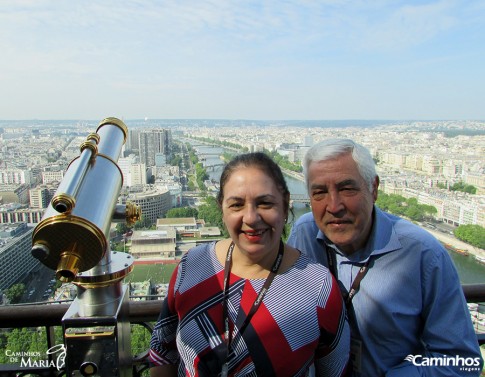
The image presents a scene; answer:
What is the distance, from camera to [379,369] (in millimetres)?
802

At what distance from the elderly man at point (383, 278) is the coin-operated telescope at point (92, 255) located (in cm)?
41

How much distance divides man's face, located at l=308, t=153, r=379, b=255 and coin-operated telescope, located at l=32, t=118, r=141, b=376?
0.38 m

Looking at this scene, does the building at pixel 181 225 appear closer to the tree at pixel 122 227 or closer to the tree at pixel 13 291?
the tree at pixel 122 227

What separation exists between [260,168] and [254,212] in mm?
82

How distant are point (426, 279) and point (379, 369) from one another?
7.7 inches

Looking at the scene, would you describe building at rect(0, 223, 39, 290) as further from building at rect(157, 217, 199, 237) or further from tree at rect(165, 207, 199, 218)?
tree at rect(165, 207, 199, 218)

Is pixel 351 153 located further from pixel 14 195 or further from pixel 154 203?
pixel 154 203

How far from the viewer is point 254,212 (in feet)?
2.30

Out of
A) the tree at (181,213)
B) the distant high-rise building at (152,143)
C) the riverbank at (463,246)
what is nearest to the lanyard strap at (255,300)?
the riverbank at (463,246)

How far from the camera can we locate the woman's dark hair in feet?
Answer: 2.40

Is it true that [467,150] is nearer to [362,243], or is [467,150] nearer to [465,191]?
[465,191]

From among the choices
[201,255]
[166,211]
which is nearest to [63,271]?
[201,255]

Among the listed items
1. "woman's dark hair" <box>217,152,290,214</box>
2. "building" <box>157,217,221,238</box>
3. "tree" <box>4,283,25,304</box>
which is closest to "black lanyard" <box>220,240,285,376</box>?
"woman's dark hair" <box>217,152,290,214</box>

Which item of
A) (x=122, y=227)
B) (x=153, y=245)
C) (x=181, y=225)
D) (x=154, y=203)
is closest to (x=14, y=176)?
(x=154, y=203)
